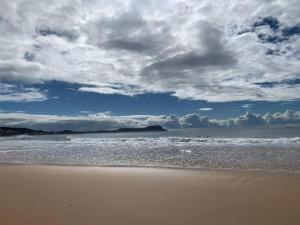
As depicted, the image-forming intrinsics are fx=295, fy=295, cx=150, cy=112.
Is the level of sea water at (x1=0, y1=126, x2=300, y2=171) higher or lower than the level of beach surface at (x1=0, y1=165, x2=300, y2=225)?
higher

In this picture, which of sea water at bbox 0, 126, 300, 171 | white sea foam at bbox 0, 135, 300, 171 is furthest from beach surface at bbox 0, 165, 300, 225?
sea water at bbox 0, 126, 300, 171

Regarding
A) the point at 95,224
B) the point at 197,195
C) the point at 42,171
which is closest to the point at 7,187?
the point at 42,171

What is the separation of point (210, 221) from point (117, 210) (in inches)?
72.1

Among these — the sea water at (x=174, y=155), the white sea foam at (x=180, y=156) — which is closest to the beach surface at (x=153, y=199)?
the white sea foam at (x=180, y=156)

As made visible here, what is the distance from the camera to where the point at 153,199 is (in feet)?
21.6

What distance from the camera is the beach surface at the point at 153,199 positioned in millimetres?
5297

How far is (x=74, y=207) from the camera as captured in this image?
19.9 feet

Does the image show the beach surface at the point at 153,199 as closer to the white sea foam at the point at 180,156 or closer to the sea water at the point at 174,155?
the white sea foam at the point at 180,156

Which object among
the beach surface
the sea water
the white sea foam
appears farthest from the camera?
the sea water

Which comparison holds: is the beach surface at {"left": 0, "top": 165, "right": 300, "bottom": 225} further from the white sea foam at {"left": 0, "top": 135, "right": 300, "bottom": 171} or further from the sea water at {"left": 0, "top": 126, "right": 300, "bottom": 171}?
the sea water at {"left": 0, "top": 126, "right": 300, "bottom": 171}

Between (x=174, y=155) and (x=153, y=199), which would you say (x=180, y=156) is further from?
(x=153, y=199)

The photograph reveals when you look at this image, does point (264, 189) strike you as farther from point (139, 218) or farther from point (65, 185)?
point (65, 185)

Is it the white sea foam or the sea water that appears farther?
the sea water

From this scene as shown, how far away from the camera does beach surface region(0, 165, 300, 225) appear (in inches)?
209
